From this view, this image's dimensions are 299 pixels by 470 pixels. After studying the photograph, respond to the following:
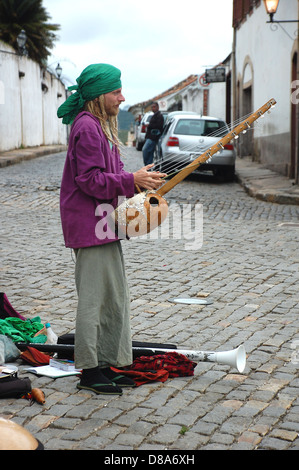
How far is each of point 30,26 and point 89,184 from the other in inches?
1404

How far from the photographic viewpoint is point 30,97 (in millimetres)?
30312

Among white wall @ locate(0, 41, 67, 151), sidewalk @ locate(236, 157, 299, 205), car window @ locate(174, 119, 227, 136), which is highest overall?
white wall @ locate(0, 41, 67, 151)

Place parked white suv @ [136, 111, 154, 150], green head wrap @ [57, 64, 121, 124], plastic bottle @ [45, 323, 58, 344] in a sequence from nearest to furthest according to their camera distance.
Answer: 1. green head wrap @ [57, 64, 121, 124]
2. plastic bottle @ [45, 323, 58, 344]
3. parked white suv @ [136, 111, 154, 150]

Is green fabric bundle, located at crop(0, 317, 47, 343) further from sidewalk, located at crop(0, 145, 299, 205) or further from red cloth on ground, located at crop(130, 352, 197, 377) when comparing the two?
sidewalk, located at crop(0, 145, 299, 205)

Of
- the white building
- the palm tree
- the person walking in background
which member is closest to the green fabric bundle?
the white building

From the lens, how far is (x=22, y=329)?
514 cm

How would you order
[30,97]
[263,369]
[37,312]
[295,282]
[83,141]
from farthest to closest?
[30,97] < [295,282] < [37,312] < [263,369] < [83,141]

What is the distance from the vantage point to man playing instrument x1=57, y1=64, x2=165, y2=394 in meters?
3.85

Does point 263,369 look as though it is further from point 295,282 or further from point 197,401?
point 295,282

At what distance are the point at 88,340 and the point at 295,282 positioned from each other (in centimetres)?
348

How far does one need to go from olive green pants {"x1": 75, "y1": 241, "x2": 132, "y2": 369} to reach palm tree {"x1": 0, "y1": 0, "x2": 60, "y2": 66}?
34.1m

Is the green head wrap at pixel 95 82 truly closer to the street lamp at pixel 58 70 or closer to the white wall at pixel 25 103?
the white wall at pixel 25 103

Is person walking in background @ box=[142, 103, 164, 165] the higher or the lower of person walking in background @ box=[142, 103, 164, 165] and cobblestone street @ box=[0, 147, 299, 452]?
the higher
